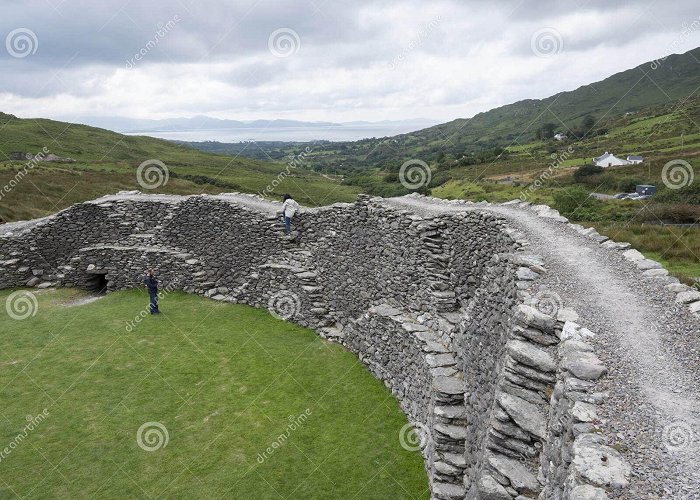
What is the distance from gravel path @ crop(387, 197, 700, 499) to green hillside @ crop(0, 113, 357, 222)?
32.3 m

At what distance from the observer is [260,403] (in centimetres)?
1362

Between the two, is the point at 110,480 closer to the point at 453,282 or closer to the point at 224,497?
the point at 224,497

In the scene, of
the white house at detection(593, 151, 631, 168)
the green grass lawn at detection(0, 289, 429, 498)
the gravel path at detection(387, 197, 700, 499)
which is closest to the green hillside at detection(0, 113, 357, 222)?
the green grass lawn at detection(0, 289, 429, 498)

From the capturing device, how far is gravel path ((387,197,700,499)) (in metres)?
4.38

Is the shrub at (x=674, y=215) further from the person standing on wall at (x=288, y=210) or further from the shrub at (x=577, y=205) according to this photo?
the person standing on wall at (x=288, y=210)

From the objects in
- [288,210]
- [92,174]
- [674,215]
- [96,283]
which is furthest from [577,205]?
[92,174]

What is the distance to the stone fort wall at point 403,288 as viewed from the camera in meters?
6.29

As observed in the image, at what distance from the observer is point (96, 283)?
2452cm

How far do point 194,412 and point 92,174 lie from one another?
202 feet

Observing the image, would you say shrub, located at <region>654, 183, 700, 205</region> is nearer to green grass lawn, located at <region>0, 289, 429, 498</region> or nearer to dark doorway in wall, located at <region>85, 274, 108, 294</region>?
green grass lawn, located at <region>0, 289, 429, 498</region>

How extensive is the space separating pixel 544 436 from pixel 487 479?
108cm

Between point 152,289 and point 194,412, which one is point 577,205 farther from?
point 194,412

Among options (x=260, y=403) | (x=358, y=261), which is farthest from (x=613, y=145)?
(x=260, y=403)

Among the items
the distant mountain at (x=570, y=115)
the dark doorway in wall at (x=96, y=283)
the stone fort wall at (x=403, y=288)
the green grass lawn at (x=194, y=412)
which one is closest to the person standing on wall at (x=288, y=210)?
the stone fort wall at (x=403, y=288)
